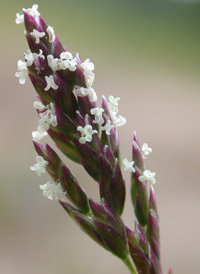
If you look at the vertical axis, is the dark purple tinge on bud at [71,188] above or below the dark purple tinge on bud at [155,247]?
above

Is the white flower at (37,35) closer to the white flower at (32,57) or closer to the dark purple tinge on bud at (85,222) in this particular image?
the white flower at (32,57)

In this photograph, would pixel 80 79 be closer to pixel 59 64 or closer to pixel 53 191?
pixel 59 64

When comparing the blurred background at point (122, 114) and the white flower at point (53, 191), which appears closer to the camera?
the white flower at point (53, 191)

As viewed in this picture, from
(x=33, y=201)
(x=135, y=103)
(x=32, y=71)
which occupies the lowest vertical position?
(x=32, y=71)

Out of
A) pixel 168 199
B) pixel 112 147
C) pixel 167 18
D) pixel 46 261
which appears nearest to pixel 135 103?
pixel 168 199

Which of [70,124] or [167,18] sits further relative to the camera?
[167,18]

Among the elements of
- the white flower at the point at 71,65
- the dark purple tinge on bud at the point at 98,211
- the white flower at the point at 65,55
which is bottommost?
the dark purple tinge on bud at the point at 98,211

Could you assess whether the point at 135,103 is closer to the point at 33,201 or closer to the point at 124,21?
the point at 124,21

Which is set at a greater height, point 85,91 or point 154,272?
point 85,91

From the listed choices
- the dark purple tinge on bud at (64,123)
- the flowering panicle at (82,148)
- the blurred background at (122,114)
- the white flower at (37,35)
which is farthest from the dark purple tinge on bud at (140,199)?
the blurred background at (122,114)
